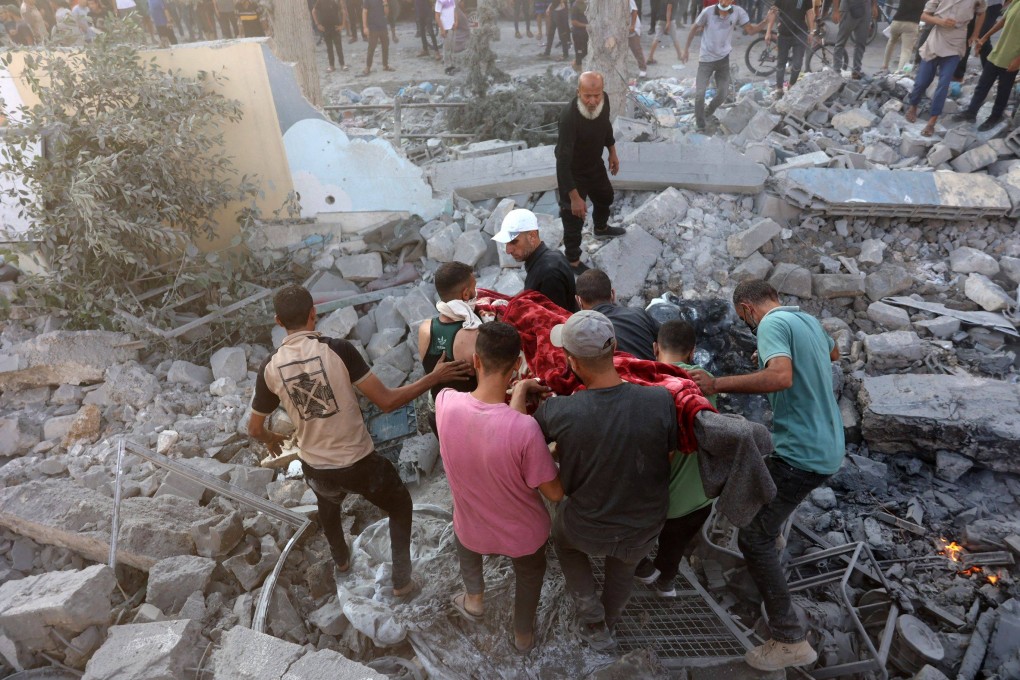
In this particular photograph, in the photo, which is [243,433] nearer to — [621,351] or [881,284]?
[621,351]

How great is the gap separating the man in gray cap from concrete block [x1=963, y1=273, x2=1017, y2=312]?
4.51 m

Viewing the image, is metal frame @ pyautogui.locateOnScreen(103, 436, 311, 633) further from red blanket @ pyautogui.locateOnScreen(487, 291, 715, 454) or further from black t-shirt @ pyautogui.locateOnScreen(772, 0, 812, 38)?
black t-shirt @ pyautogui.locateOnScreen(772, 0, 812, 38)

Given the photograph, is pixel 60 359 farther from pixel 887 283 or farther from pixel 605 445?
pixel 887 283

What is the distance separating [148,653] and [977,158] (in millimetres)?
8181

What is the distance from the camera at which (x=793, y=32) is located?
29.8ft

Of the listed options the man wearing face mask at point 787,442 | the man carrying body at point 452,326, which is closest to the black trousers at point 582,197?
the man carrying body at point 452,326

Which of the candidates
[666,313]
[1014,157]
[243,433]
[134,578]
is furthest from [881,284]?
[134,578]

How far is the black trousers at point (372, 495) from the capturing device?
122 inches

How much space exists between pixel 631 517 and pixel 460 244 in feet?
13.5

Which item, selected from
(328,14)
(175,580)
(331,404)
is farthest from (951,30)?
(328,14)

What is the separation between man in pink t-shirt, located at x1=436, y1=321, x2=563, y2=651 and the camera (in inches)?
93.0

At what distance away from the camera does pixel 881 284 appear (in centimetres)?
551

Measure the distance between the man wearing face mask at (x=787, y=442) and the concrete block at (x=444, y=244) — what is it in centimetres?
377

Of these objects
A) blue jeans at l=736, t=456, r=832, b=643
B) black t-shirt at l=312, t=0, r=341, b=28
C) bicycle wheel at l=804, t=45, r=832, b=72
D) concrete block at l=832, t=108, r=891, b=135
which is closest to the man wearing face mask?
blue jeans at l=736, t=456, r=832, b=643
